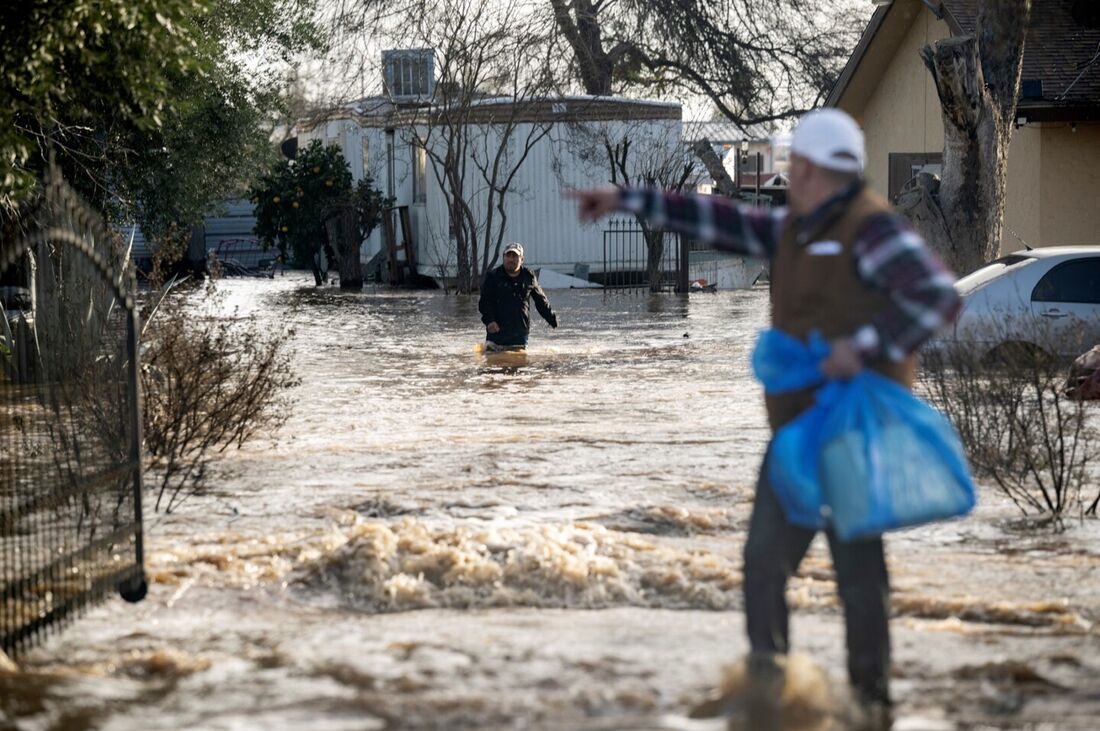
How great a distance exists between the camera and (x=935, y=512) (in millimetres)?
4617

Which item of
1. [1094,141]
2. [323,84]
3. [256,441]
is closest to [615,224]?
[323,84]

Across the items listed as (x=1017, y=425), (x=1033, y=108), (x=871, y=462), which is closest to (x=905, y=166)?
(x=1033, y=108)

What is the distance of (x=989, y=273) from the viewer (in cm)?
1595

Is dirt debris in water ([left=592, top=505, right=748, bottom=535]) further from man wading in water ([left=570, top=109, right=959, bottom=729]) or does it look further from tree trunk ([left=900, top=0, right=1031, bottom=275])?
tree trunk ([left=900, top=0, right=1031, bottom=275])

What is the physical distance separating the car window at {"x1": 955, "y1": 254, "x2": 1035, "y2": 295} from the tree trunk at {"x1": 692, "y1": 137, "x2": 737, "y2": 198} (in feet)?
67.5

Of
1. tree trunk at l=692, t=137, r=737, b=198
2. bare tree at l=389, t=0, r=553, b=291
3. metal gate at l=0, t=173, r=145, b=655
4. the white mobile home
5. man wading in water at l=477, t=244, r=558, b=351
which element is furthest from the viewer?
tree trunk at l=692, t=137, r=737, b=198

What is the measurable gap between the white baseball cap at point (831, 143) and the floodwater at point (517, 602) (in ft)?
5.61

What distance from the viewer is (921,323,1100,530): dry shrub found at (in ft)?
29.6

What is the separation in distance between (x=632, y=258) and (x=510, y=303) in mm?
18238

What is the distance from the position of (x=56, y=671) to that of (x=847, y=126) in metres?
3.38

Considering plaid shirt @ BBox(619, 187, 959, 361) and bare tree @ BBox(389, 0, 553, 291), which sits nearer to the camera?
plaid shirt @ BBox(619, 187, 959, 361)

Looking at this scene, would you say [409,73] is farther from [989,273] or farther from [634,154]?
[989,273]

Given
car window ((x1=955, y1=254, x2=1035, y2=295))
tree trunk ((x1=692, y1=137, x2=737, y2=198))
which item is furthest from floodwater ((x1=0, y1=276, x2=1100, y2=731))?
tree trunk ((x1=692, y1=137, x2=737, y2=198))

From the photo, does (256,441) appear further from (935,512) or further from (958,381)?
(935,512)
